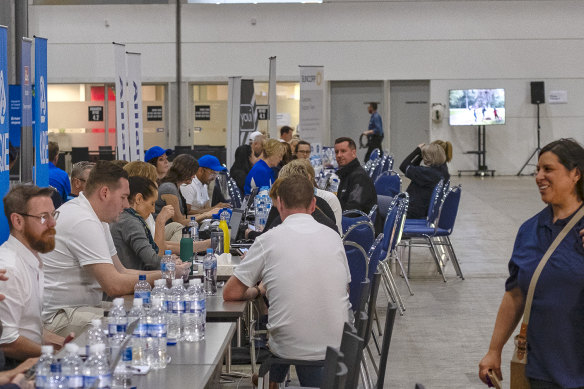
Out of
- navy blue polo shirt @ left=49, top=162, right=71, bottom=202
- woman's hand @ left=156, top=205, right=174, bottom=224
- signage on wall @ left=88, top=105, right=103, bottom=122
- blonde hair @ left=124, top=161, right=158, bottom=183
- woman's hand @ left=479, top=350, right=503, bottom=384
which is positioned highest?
signage on wall @ left=88, top=105, right=103, bottom=122

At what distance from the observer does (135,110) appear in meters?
11.7

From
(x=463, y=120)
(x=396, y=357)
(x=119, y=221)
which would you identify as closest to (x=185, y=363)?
(x=119, y=221)

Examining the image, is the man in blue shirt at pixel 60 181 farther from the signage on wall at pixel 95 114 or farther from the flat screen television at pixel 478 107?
the flat screen television at pixel 478 107

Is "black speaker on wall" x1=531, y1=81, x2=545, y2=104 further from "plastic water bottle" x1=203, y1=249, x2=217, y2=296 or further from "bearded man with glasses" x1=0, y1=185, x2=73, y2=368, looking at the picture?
"bearded man with glasses" x1=0, y1=185, x2=73, y2=368

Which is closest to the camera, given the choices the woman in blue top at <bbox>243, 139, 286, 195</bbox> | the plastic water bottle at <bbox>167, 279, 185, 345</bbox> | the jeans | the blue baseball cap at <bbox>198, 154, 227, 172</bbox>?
the plastic water bottle at <bbox>167, 279, 185, 345</bbox>

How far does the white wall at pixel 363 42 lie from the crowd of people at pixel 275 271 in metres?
17.9

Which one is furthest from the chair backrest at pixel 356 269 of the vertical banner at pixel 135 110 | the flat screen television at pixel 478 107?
the flat screen television at pixel 478 107

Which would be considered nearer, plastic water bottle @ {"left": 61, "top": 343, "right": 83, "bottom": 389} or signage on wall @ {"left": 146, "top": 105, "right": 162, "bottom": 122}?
plastic water bottle @ {"left": 61, "top": 343, "right": 83, "bottom": 389}

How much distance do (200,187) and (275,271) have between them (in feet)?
18.9

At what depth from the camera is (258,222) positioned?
7723 mm

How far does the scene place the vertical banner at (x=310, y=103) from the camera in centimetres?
1661

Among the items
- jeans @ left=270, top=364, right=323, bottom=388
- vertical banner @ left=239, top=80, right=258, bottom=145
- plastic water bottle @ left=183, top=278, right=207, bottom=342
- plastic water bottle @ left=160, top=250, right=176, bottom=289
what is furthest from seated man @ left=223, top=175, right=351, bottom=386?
vertical banner @ left=239, top=80, right=258, bottom=145

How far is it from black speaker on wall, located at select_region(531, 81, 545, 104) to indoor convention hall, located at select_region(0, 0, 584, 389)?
8 centimetres

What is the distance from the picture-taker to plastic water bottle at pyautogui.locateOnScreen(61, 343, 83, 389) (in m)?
2.77
